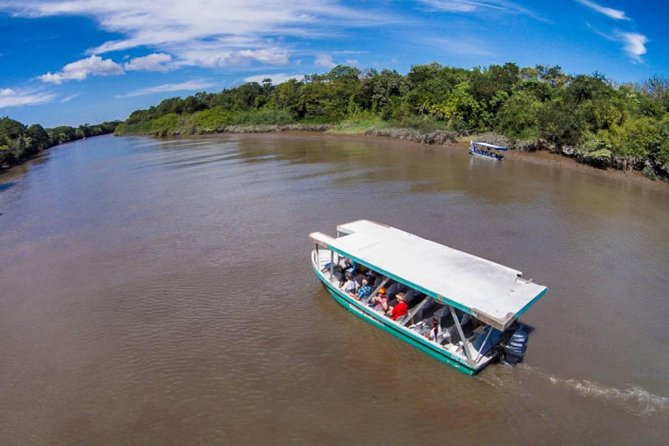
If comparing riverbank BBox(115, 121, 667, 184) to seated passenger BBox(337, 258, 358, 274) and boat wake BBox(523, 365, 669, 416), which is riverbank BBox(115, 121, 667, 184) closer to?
boat wake BBox(523, 365, 669, 416)

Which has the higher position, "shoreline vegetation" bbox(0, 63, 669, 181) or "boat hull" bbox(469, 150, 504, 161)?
"shoreline vegetation" bbox(0, 63, 669, 181)

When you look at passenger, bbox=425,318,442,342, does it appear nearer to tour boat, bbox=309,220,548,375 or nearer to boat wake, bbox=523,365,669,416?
tour boat, bbox=309,220,548,375

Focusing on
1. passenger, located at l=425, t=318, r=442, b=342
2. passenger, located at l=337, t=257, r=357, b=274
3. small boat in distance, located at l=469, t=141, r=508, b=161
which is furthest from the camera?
small boat in distance, located at l=469, t=141, r=508, b=161

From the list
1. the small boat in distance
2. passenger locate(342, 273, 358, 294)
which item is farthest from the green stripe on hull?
the small boat in distance

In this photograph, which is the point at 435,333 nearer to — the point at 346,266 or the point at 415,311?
the point at 415,311

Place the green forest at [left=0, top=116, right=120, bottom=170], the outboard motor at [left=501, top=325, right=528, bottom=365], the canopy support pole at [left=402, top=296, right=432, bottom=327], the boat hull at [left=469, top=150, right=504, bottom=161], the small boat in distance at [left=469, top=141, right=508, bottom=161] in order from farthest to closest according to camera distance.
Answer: the green forest at [left=0, top=116, right=120, bottom=170]
the small boat in distance at [left=469, top=141, right=508, bottom=161]
the boat hull at [left=469, top=150, right=504, bottom=161]
the canopy support pole at [left=402, top=296, right=432, bottom=327]
the outboard motor at [left=501, top=325, right=528, bottom=365]

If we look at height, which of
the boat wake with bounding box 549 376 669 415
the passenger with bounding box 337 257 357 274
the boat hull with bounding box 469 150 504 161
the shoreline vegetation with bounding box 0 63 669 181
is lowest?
the boat wake with bounding box 549 376 669 415

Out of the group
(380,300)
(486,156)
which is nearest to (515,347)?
(380,300)

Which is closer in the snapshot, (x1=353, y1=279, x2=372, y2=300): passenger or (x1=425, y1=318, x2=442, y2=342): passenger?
(x1=425, y1=318, x2=442, y2=342): passenger
